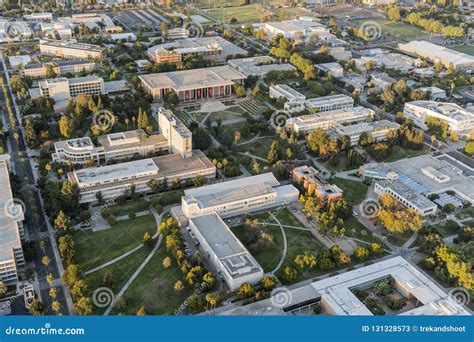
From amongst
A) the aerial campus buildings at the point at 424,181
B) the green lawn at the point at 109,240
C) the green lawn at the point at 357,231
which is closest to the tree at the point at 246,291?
the green lawn at the point at 109,240

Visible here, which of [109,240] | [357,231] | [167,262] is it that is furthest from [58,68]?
[357,231]

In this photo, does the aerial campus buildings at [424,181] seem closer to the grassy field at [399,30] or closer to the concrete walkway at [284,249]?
the concrete walkway at [284,249]

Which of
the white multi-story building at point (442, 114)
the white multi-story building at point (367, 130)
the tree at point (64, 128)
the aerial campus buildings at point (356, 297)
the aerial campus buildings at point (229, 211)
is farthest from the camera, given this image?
the white multi-story building at point (442, 114)

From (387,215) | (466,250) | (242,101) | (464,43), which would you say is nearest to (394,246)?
(387,215)

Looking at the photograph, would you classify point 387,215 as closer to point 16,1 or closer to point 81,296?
point 81,296

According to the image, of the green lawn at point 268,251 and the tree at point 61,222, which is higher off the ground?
the tree at point 61,222

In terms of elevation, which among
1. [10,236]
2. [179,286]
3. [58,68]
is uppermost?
[10,236]

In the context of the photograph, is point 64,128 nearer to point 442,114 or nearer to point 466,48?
point 442,114

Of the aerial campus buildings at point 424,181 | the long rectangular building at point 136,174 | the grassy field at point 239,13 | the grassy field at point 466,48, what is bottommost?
the grassy field at point 239,13
